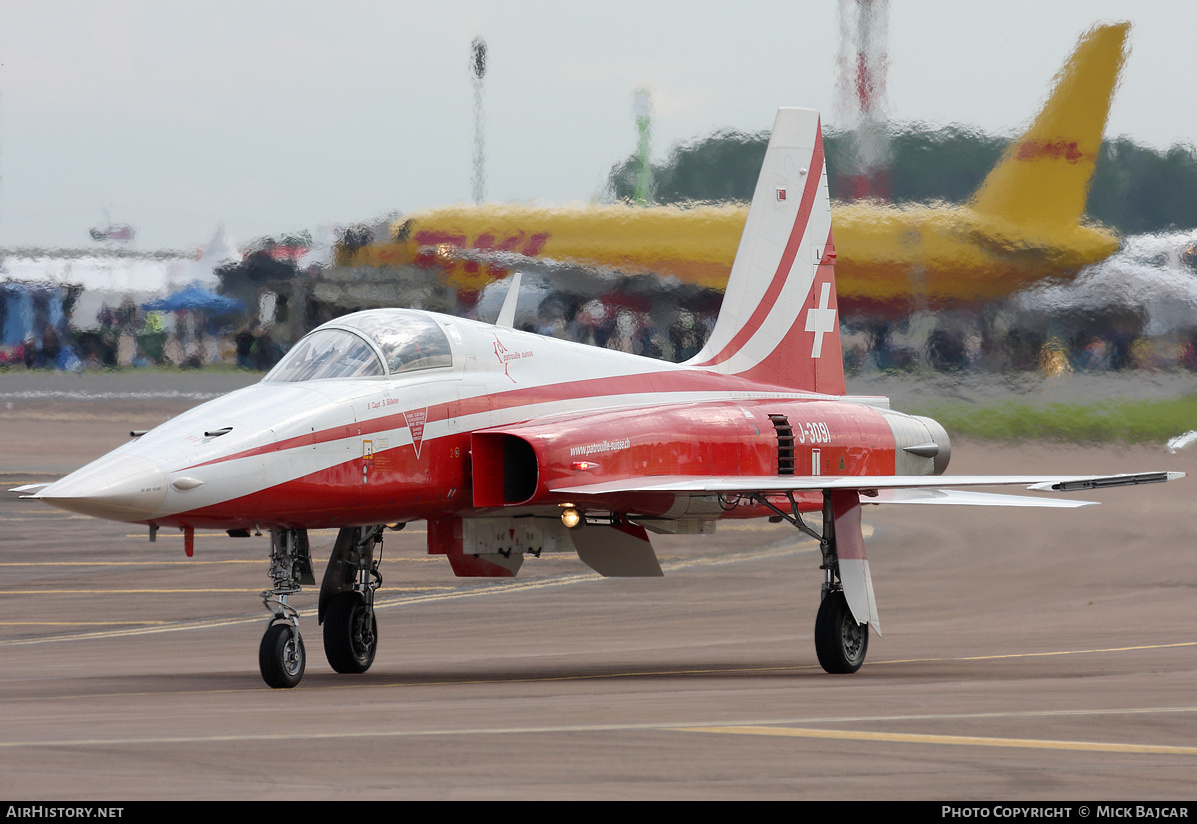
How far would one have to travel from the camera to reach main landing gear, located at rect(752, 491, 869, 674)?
13.0m

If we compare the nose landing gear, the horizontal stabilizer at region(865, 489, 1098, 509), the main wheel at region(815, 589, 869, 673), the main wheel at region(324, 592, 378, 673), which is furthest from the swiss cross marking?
the nose landing gear

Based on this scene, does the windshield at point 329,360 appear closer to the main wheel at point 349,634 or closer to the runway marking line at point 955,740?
the main wheel at point 349,634

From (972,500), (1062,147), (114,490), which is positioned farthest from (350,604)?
(1062,147)

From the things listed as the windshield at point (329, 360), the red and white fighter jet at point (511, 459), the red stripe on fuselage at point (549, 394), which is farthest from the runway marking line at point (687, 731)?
the windshield at point (329, 360)

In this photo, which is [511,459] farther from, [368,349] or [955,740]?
[955,740]

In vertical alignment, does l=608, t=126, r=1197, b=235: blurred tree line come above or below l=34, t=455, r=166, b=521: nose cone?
above

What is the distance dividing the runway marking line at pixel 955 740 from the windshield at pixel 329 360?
4562mm

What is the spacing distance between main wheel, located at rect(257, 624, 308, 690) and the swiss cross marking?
7.53 m

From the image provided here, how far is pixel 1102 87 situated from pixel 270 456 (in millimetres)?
18760

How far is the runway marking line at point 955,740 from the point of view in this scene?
25.5 feet

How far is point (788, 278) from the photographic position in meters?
16.8

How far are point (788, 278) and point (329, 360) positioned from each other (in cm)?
651

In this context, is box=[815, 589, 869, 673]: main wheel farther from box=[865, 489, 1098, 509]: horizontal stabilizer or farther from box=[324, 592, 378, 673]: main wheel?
box=[324, 592, 378, 673]: main wheel

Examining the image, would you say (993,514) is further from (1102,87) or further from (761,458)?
(761,458)
